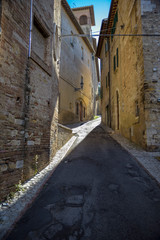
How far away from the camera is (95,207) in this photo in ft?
10.3

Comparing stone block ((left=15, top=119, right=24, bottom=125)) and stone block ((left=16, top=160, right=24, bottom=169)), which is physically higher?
stone block ((left=15, top=119, right=24, bottom=125))

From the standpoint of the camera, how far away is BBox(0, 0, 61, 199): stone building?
3.61 m

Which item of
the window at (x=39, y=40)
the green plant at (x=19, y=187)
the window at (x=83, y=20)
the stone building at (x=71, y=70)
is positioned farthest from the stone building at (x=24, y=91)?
the window at (x=83, y=20)

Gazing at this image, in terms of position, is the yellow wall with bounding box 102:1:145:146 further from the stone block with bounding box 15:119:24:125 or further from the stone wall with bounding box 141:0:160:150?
the stone block with bounding box 15:119:24:125

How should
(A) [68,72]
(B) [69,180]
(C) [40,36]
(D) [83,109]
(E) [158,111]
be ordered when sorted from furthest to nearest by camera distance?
1. (D) [83,109]
2. (A) [68,72]
3. (E) [158,111]
4. (C) [40,36]
5. (B) [69,180]

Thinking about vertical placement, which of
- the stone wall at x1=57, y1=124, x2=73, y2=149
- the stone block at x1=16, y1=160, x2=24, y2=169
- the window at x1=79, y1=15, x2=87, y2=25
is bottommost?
the stone block at x1=16, y1=160, x2=24, y2=169

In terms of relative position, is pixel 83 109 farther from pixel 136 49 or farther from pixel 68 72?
pixel 136 49

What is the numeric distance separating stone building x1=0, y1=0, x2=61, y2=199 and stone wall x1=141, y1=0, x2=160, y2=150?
4.34 meters

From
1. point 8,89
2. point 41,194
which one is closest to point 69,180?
point 41,194

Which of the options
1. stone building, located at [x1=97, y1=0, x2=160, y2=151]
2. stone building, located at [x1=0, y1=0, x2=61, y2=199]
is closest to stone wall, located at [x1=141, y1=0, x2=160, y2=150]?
stone building, located at [x1=97, y1=0, x2=160, y2=151]

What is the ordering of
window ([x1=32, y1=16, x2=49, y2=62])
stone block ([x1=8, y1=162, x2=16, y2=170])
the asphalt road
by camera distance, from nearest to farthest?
the asphalt road < stone block ([x1=8, y1=162, x2=16, y2=170]) < window ([x1=32, y1=16, x2=49, y2=62])

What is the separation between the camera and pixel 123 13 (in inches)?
405

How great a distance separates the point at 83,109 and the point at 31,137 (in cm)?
1724

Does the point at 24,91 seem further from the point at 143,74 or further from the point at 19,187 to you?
the point at 143,74
